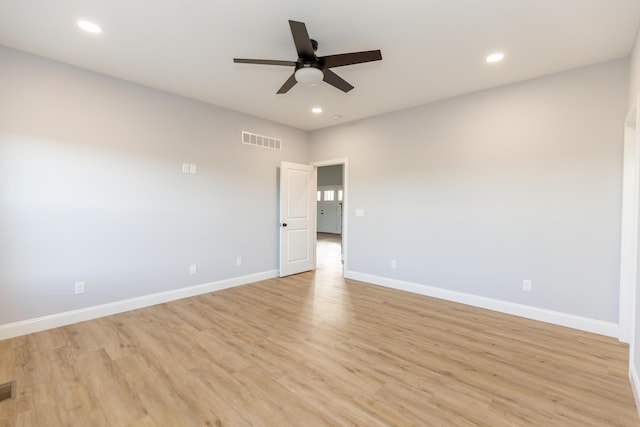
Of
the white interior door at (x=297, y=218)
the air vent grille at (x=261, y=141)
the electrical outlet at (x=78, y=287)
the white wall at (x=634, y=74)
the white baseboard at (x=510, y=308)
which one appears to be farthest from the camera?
the white interior door at (x=297, y=218)

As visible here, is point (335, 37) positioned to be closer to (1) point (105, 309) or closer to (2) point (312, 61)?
(2) point (312, 61)

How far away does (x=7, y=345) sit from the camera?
2.68 metres

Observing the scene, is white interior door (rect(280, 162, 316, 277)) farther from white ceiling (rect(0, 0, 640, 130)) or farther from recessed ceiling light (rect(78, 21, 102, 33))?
recessed ceiling light (rect(78, 21, 102, 33))

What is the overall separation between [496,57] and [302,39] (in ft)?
6.97

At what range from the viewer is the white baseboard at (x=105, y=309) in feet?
9.48

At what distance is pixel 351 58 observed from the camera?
2.31 meters

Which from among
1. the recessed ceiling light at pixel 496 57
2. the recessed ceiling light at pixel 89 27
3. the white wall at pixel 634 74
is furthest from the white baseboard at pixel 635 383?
the recessed ceiling light at pixel 89 27

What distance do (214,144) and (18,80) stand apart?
2116 mm

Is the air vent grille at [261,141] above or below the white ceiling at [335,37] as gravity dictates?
below

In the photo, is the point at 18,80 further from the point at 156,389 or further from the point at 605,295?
the point at 605,295

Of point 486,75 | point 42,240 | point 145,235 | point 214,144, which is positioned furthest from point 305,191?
point 42,240

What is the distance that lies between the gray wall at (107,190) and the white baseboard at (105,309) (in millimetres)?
65

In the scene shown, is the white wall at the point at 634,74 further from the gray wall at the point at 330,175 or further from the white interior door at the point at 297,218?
the gray wall at the point at 330,175

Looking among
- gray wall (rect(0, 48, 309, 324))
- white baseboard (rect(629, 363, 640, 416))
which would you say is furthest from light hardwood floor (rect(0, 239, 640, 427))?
gray wall (rect(0, 48, 309, 324))
